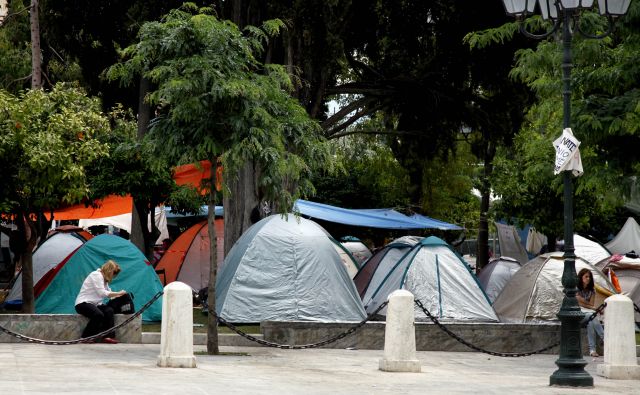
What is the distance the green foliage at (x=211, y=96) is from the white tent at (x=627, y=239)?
24.1 m

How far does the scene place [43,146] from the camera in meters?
18.4

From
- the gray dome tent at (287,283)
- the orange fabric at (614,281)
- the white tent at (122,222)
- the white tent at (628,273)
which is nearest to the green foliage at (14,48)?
the white tent at (122,222)

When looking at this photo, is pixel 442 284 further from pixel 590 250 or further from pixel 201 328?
pixel 590 250

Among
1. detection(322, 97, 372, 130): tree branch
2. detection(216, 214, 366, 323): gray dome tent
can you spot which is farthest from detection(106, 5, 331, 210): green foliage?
detection(322, 97, 372, 130): tree branch

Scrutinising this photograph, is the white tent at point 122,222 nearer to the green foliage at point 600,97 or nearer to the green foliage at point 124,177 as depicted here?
the green foliage at point 124,177

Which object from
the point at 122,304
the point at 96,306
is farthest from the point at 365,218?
the point at 96,306

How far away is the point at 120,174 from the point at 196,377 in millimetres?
12006

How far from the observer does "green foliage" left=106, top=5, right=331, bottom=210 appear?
1576 centimetres

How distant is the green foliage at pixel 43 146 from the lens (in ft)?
60.6

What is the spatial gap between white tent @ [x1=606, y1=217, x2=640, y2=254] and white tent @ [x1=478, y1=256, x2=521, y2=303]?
11.5m

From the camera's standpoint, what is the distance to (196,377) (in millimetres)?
13266

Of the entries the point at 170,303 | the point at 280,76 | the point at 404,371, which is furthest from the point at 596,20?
the point at 170,303

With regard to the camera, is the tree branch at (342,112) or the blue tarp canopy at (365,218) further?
the blue tarp canopy at (365,218)

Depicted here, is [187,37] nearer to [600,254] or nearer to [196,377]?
[196,377]
